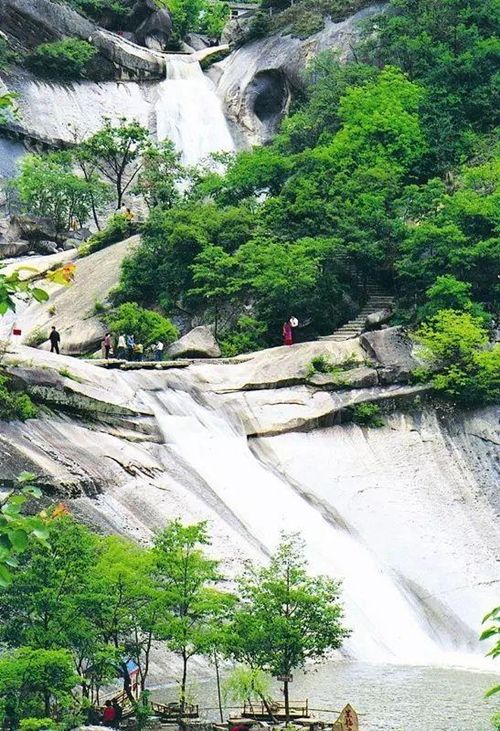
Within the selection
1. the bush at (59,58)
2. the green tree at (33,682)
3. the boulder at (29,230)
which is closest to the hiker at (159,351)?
the boulder at (29,230)

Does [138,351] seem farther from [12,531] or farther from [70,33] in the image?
[12,531]

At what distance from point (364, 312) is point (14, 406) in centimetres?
1656

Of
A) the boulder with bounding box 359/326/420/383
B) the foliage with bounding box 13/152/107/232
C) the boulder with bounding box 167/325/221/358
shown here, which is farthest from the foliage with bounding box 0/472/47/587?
the foliage with bounding box 13/152/107/232

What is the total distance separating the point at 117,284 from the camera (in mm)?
46312

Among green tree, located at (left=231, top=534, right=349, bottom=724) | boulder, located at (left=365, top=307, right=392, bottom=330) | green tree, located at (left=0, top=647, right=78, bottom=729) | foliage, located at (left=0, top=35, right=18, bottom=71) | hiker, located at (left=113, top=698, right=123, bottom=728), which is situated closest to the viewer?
green tree, located at (left=0, top=647, right=78, bottom=729)

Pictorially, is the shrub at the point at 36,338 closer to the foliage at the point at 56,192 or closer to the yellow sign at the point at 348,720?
the foliage at the point at 56,192

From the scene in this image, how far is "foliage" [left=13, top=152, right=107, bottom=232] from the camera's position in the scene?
57.5 metres

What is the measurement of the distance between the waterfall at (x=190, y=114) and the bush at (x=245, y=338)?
22362 mm

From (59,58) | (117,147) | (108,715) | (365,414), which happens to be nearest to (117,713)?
(108,715)

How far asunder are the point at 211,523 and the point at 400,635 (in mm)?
5064

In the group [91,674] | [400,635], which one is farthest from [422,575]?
[91,674]

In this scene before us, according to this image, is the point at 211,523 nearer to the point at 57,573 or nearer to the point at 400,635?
the point at 400,635

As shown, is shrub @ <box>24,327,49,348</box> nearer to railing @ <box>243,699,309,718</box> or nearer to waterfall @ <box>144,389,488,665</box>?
waterfall @ <box>144,389,488,665</box>

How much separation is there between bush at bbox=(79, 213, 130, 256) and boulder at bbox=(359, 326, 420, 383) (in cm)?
1481
